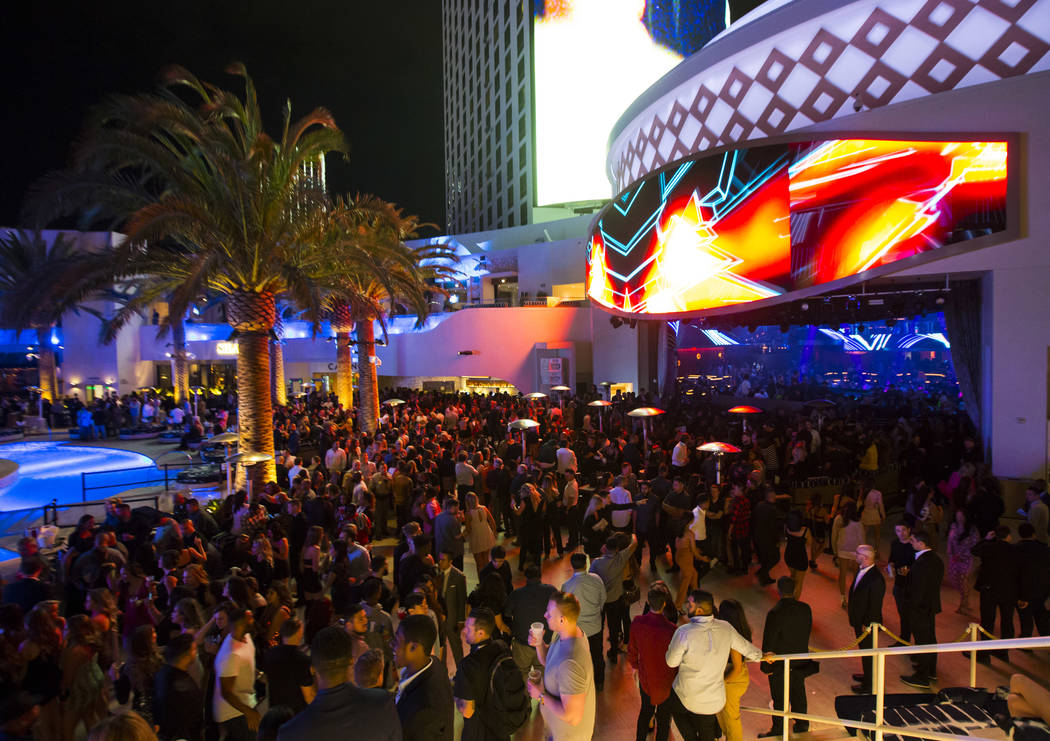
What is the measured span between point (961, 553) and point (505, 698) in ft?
21.9

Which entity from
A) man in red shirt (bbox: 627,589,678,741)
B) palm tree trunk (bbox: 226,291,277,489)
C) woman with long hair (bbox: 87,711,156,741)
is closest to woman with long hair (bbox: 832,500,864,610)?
man in red shirt (bbox: 627,589,678,741)

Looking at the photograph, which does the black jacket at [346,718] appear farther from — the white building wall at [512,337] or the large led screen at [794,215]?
the white building wall at [512,337]

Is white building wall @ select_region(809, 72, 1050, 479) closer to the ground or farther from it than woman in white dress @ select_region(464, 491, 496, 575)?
farther from it

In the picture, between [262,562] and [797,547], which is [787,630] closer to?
[797,547]

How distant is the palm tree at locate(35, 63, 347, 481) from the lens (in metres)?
9.73

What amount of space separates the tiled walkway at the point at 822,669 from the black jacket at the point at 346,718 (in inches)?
97.4

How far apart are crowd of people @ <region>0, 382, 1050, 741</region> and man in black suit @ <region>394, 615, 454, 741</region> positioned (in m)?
0.01

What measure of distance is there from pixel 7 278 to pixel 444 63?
53.4m

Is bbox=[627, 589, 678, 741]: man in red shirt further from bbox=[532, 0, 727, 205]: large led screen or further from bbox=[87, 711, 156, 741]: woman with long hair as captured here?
bbox=[532, 0, 727, 205]: large led screen

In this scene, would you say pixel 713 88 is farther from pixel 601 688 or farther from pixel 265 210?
pixel 601 688

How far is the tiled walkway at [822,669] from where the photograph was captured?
15.8 feet

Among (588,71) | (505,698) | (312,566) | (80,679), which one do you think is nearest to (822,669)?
(505,698)

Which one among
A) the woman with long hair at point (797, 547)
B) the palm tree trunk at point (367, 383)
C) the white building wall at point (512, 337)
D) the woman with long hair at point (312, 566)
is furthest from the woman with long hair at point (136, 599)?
the white building wall at point (512, 337)

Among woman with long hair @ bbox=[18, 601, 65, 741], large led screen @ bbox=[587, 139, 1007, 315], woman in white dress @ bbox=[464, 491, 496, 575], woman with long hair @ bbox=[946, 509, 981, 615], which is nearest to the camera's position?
woman with long hair @ bbox=[18, 601, 65, 741]
